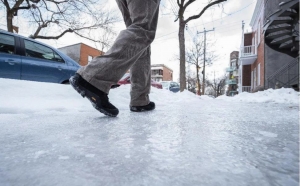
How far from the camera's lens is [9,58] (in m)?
3.07

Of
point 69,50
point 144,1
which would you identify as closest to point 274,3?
point 144,1

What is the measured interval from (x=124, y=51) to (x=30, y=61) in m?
3.02

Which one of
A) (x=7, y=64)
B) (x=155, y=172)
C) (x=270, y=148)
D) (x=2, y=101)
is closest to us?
(x=155, y=172)

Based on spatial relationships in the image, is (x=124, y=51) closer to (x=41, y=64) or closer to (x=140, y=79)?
Result: (x=140, y=79)

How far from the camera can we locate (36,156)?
45cm

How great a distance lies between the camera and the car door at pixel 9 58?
2975 mm

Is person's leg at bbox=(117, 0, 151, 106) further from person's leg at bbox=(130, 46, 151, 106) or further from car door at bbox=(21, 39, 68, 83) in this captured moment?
car door at bbox=(21, 39, 68, 83)

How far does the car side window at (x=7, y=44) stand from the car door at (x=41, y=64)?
191mm

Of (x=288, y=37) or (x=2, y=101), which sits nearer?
(x=2, y=101)

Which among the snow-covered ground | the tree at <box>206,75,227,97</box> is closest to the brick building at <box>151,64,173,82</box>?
the tree at <box>206,75,227,97</box>

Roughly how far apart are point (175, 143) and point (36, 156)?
1.18 feet

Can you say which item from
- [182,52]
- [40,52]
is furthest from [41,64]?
[182,52]

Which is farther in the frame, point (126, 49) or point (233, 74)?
point (233, 74)

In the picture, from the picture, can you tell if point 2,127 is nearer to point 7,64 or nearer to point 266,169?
point 266,169
